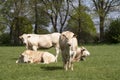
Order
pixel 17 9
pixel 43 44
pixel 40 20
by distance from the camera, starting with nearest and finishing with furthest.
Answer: pixel 43 44 → pixel 17 9 → pixel 40 20

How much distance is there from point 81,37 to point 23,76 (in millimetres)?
52823

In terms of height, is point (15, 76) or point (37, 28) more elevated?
point (15, 76)

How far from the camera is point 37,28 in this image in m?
71.0

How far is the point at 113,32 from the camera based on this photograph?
5622cm

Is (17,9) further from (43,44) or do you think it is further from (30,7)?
(43,44)

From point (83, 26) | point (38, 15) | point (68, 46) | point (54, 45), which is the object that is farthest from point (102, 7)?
point (68, 46)

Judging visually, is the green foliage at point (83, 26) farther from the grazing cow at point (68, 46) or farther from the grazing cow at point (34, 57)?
the grazing cow at point (68, 46)

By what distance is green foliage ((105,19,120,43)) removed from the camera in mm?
54744

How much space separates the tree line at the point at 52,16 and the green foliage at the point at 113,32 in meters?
0.86

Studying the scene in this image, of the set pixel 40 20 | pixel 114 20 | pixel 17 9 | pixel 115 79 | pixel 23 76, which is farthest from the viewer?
pixel 40 20

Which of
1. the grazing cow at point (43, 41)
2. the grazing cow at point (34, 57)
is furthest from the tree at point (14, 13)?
the grazing cow at point (34, 57)

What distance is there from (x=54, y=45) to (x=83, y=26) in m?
45.9

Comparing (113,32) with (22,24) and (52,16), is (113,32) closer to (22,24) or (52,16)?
(52,16)

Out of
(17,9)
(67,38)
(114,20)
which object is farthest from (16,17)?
(67,38)
